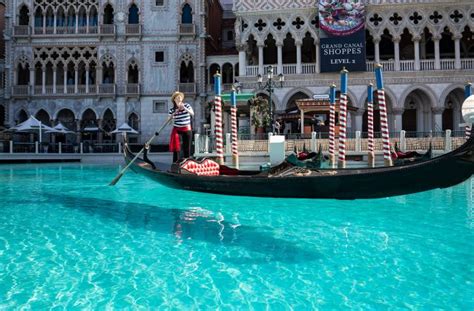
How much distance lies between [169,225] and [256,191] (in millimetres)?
1352

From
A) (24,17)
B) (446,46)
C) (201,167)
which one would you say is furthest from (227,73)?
(201,167)

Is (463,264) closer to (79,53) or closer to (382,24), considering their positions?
(382,24)

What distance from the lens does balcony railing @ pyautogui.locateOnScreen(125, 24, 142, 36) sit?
922 inches

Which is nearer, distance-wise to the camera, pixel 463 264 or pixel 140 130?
pixel 463 264

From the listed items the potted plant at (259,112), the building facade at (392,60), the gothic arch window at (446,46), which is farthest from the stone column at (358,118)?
the gothic arch window at (446,46)

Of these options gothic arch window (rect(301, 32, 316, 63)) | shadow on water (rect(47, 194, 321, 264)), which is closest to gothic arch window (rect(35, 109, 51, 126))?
gothic arch window (rect(301, 32, 316, 63))

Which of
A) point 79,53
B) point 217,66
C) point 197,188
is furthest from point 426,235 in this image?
point 79,53

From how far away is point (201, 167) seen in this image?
7.64 metres

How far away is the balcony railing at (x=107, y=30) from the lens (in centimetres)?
2347

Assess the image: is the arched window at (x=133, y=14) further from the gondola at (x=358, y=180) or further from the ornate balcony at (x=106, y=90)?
the gondola at (x=358, y=180)

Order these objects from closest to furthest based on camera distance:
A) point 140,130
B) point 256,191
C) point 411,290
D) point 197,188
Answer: point 411,290, point 256,191, point 197,188, point 140,130

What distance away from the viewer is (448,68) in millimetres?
19188

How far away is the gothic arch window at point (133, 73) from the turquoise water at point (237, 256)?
17.8 metres

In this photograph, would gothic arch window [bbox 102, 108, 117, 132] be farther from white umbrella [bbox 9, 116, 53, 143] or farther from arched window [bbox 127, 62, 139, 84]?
white umbrella [bbox 9, 116, 53, 143]
